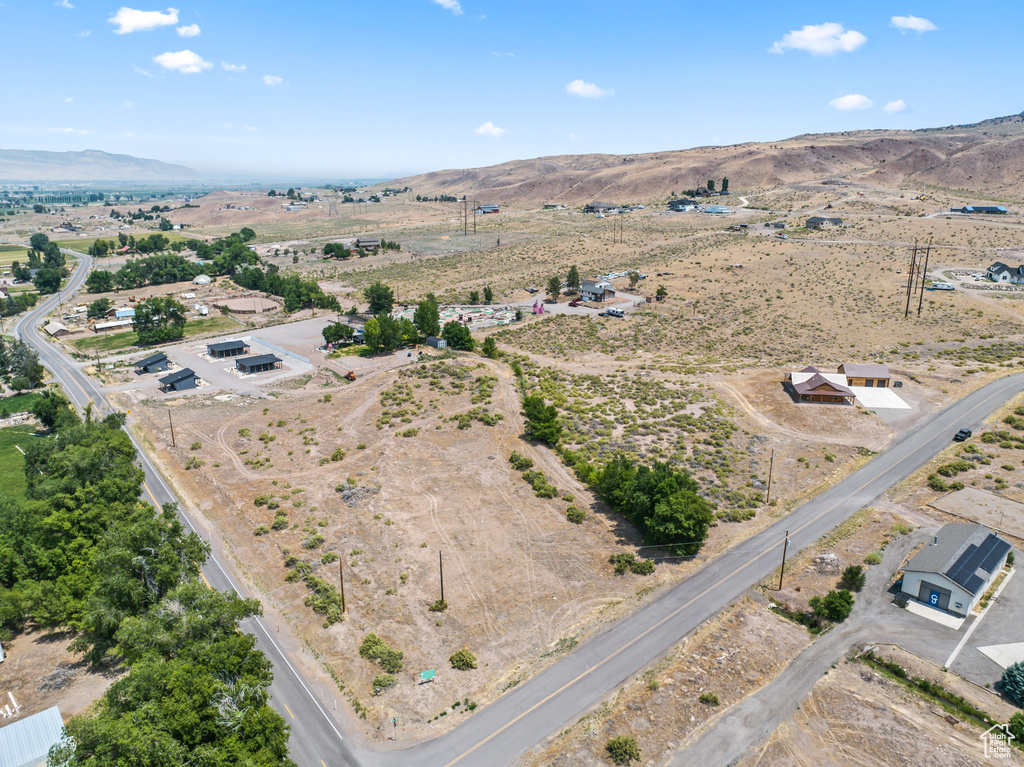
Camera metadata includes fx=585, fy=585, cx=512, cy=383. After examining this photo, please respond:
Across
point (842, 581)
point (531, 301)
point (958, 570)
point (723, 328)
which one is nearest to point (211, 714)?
point (842, 581)

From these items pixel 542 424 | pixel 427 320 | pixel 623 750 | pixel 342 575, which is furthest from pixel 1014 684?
pixel 427 320

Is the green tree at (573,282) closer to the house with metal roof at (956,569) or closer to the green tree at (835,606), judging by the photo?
the house with metal roof at (956,569)

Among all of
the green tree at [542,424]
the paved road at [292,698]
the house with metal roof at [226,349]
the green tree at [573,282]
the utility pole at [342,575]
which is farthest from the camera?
the green tree at [573,282]

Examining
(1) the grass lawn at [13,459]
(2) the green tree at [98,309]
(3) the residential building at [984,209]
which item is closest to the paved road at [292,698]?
(1) the grass lawn at [13,459]

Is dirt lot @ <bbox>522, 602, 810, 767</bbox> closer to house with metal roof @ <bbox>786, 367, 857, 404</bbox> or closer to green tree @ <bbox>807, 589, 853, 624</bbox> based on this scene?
green tree @ <bbox>807, 589, 853, 624</bbox>

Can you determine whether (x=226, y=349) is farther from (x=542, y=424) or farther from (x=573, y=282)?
(x=573, y=282)

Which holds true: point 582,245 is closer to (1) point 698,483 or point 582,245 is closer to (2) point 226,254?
(2) point 226,254
